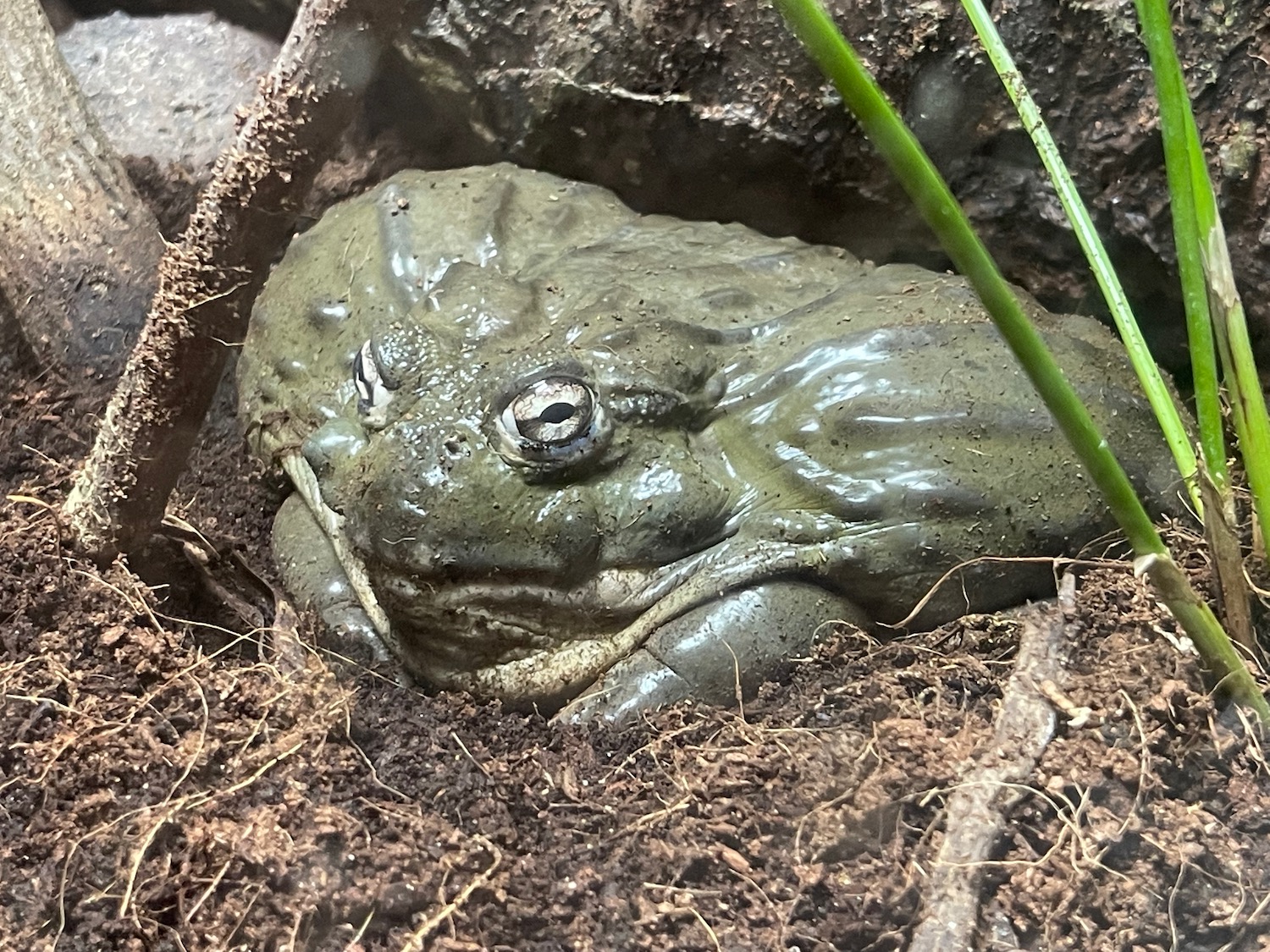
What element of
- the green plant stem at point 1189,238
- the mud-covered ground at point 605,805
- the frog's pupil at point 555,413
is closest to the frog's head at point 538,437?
the frog's pupil at point 555,413

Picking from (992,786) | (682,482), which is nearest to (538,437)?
(682,482)

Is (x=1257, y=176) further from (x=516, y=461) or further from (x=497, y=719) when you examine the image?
(x=497, y=719)

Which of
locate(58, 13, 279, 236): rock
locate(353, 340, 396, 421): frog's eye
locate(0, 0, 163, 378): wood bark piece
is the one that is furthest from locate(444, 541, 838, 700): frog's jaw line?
locate(58, 13, 279, 236): rock

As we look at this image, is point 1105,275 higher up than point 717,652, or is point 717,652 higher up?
point 1105,275

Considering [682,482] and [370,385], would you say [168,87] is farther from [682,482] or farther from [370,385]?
[682,482]

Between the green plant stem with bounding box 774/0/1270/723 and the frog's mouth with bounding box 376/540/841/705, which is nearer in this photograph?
the green plant stem with bounding box 774/0/1270/723

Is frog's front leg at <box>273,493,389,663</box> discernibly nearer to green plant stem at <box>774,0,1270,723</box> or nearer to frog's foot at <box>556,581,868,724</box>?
frog's foot at <box>556,581,868,724</box>
